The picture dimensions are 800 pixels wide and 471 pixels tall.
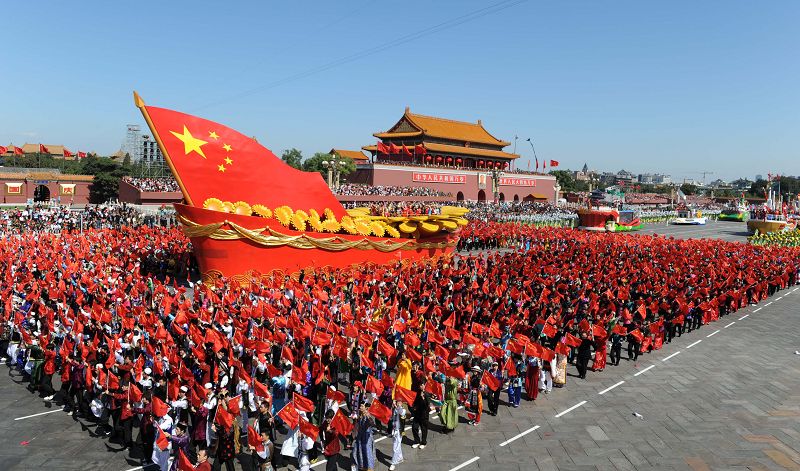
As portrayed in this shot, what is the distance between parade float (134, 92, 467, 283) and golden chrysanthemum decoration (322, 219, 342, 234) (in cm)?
4

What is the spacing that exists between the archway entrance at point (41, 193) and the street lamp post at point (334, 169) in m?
24.9

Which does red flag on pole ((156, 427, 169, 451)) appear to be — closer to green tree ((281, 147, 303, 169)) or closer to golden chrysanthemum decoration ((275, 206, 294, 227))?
golden chrysanthemum decoration ((275, 206, 294, 227))

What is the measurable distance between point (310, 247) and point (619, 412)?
11702 mm

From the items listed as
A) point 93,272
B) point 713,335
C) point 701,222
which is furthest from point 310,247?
point 701,222

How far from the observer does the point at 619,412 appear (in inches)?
405

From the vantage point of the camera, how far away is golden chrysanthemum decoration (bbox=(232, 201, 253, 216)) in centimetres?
1719

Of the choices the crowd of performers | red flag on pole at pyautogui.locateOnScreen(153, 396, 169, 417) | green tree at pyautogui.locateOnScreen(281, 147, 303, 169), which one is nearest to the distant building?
green tree at pyautogui.locateOnScreen(281, 147, 303, 169)

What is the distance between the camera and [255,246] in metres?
17.5

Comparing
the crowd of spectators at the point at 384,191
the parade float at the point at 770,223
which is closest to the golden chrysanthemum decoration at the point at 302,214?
the crowd of spectators at the point at 384,191

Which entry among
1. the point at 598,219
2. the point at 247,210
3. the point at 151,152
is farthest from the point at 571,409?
the point at 151,152

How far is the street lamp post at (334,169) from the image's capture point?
2083 inches

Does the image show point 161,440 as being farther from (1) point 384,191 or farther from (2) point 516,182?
(2) point 516,182

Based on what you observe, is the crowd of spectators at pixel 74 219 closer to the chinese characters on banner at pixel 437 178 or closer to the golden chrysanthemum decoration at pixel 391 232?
the golden chrysanthemum decoration at pixel 391 232

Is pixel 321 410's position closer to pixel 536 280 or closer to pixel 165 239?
pixel 536 280
